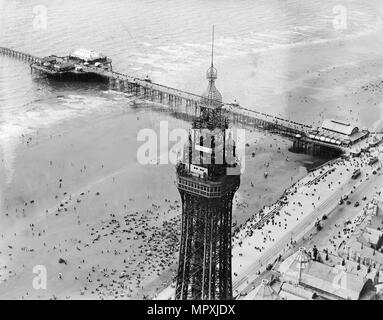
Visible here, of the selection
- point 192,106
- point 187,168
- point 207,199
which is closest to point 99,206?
point 187,168

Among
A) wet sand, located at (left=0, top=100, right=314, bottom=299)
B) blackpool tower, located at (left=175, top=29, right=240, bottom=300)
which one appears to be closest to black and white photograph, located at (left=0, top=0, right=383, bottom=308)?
blackpool tower, located at (left=175, top=29, right=240, bottom=300)

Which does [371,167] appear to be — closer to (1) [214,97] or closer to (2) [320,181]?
(2) [320,181]

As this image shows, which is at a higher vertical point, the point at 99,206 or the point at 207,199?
the point at 207,199

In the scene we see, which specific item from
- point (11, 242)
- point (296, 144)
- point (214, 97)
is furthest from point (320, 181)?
point (214, 97)

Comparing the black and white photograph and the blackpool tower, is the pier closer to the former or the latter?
the black and white photograph

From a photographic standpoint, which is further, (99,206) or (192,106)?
(192,106)

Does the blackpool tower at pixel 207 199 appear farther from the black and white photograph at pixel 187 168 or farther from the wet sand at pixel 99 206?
the wet sand at pixel 99 206

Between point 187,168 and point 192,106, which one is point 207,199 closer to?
point 187,168

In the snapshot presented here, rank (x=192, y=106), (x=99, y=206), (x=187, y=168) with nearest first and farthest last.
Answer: (x=187, y=168) < (x=99, y=206) < (x=192, y=106)
